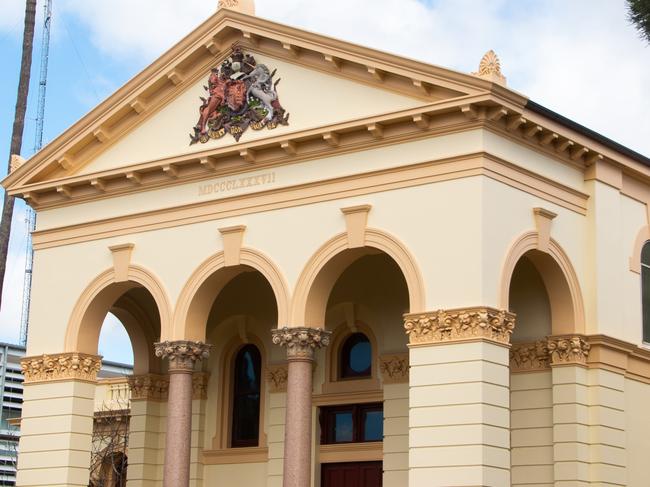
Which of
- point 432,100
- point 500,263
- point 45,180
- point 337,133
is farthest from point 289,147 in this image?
point 45,180

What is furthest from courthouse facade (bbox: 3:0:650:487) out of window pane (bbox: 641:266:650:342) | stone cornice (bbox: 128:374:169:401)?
stone cornice (bbox: 128:374:169:401)

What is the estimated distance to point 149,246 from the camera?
29.0m

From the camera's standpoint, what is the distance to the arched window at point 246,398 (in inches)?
1264

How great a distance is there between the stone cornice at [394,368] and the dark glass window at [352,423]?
0.94m

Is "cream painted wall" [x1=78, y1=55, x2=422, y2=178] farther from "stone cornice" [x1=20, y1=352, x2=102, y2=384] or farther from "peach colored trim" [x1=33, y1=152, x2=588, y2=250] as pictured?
"stone cornice" [x1=20, y1=352, x2=102, y2=384]

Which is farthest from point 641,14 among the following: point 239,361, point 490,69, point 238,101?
point 239,361

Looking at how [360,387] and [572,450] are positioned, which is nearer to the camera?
[572,450]

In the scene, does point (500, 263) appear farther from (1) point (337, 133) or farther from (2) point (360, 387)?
(2) point (360, 387)

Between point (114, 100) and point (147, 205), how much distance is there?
2.43 metres

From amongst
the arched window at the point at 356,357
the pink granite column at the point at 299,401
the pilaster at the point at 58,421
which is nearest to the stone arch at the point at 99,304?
the pilaster at the point at 58,421

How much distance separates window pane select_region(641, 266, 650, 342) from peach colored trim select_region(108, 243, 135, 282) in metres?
10.5

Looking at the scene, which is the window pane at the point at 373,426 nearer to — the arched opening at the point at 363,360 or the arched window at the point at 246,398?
the arched opening at the point at 363,360

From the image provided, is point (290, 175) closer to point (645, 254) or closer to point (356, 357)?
point (356, 357)

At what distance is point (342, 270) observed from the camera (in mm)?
26641
